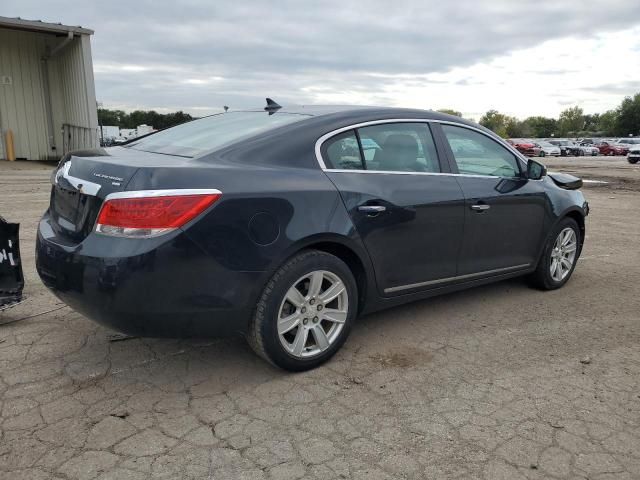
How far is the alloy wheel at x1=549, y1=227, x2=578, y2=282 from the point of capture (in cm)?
503

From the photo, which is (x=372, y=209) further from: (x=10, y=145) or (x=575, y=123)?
(x=575, y=123)

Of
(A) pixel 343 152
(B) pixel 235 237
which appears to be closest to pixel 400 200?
(A) pixel 343 152

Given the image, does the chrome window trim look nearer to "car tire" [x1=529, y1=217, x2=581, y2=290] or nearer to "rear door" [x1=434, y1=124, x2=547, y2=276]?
"rear door" [x1=434, y1=124, x2=547, y2=276]

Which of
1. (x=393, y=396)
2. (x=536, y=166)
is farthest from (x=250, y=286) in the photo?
(x=536, y=166)

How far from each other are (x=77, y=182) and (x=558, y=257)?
4.07m

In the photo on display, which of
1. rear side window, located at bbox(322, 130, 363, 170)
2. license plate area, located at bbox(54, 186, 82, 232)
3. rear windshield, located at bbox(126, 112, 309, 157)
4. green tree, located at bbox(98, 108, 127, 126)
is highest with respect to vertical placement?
green tree, located at bbox(98, 108, 127, 126)

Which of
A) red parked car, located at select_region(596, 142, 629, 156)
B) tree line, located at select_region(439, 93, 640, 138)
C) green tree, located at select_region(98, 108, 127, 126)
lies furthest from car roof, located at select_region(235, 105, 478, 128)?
tree line, located at select_region(439, 93, 640, 138)

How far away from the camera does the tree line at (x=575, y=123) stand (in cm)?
10488

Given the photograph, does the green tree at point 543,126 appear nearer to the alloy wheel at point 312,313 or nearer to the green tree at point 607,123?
the green tree at point 607,123

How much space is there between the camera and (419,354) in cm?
364

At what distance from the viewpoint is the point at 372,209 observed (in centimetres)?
345

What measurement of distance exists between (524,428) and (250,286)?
1567 millimetres

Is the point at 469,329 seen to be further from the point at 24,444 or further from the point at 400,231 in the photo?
the point at 24,444

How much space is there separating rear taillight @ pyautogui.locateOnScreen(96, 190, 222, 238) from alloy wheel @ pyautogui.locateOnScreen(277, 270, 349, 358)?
29.4 inches
